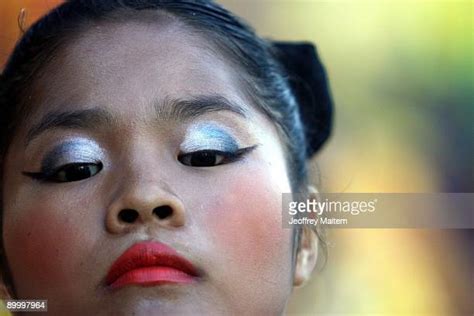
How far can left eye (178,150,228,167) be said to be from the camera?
91cm

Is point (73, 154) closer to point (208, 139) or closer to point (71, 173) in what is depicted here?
point (71, 173)

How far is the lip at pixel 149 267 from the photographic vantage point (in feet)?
2.81

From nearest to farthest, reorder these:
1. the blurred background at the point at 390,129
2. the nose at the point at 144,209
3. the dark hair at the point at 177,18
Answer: the nose at the point at 144,209 → the dark hair at the point at 177,18 → the blurred background at the point at 390,129

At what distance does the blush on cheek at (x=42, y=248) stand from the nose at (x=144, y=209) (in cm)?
5

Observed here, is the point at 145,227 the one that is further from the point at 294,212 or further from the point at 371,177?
the point at 371,177

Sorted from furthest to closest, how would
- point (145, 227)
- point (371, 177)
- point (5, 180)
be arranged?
1. point (371, 177)
2. point (5, 180)
3. point (145, 227)

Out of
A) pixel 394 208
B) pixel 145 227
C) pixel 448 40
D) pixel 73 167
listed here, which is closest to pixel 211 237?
pixel 145 227

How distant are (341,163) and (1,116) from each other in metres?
0.49

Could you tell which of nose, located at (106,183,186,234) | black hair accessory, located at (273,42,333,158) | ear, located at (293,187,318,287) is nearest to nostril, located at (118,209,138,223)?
nose, located at (106,183,186,234)

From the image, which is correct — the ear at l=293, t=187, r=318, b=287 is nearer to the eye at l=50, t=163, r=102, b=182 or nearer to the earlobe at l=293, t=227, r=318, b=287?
the earlobe at l=293, t=227, r=318, b=287

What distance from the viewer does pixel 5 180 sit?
0.96 meters

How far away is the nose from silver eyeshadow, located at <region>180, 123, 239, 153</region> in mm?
69

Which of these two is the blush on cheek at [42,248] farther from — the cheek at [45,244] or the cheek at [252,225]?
the cheek at [252,225]

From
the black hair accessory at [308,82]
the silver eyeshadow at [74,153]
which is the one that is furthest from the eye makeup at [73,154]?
the black hair accessory at [308,82]
